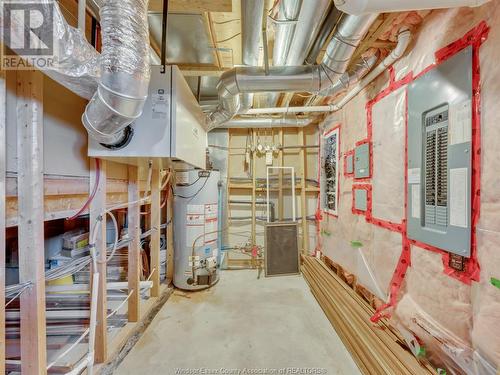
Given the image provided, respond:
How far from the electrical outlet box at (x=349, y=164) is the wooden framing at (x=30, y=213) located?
2515mm

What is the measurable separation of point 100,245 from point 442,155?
2154 mm

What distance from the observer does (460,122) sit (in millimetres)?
1280

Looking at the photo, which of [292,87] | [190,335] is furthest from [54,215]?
[292,87]

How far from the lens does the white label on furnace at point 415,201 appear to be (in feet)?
5.15

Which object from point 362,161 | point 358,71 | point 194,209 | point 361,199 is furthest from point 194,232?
point 358,71

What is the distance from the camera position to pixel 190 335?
2000 mm

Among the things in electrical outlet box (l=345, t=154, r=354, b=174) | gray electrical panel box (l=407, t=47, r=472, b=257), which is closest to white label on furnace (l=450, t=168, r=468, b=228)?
gray electrical panel box (l=407, t=47, r=472, b=257)

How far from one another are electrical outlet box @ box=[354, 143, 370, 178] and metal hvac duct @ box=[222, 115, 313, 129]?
130cm

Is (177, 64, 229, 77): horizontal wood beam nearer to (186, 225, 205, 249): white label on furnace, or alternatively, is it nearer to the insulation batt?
the insulation batt

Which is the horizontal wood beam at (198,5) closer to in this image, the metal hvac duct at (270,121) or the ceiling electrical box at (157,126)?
the ceiling electrical box at (157,126)

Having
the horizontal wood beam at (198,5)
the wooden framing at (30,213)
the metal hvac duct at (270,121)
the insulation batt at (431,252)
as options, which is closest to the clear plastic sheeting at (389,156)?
the insulation batt at (431,252)

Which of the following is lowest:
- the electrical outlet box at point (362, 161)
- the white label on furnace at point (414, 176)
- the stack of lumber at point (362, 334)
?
the stack of lumber at point (362, 334)

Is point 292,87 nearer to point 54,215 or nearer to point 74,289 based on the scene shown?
point 54,215

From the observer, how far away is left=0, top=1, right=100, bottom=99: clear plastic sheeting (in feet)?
2.82
